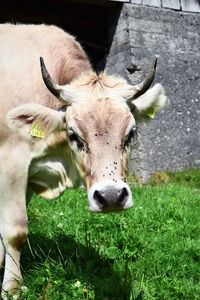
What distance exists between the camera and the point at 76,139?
3.58m

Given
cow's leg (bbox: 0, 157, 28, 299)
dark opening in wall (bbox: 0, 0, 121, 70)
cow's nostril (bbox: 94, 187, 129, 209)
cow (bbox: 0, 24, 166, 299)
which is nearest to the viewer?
cow's nostril (bbox: 94, 187, 129, 209)

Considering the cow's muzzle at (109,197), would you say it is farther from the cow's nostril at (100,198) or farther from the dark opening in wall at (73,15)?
the dark opening in wall at (73,15)

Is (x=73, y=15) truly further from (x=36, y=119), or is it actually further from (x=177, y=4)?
(x=36, y=119)

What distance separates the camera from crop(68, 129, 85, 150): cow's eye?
11.5ft

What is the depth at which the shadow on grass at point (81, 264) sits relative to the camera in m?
3.67

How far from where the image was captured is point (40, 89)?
4.13 metres

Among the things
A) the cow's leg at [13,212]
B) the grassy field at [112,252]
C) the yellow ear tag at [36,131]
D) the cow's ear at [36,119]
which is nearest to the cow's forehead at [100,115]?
the cow's ear at [36,119]

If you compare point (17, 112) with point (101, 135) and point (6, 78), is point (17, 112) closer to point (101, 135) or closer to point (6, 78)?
point (6, 78)

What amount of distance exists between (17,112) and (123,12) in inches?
302

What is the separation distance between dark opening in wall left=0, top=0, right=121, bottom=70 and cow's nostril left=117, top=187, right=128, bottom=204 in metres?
8.31

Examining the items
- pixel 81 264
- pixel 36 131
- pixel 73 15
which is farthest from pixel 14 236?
pixel 73 15

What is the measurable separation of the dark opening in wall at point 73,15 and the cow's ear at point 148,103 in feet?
23.7

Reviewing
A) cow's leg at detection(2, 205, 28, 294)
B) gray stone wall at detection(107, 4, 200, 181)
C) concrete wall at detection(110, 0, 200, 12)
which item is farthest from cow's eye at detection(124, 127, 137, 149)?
concrete wall at detection(110, 0, 200, 12)

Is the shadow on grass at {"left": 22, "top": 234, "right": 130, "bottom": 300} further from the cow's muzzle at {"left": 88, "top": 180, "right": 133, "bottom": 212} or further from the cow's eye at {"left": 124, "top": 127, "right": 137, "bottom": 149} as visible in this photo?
the cow's eye at {"left": 124, "top": 127, "right": 137, "bottom": 149}
